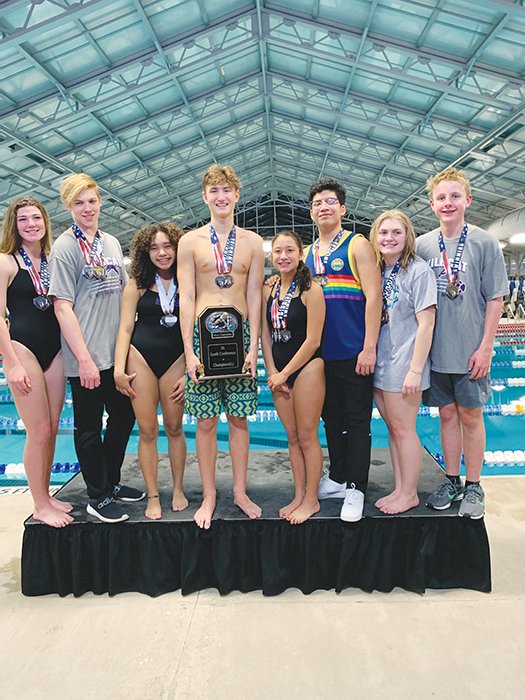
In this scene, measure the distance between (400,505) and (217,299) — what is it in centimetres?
141

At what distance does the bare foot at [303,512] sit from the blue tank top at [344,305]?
772mm

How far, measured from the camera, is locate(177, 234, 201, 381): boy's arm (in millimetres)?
2254

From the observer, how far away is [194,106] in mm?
11922

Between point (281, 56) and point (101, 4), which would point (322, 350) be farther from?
point (281, 56)

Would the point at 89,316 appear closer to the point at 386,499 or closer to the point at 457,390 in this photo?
the point at 386,499

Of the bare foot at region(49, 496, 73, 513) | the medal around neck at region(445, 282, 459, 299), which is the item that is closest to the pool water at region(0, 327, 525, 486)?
the bare foot at region(49, 496, 73, 513)

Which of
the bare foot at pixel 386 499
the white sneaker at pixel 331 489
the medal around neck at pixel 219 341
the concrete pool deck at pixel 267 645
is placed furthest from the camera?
the white sneaker at pixel 331 489

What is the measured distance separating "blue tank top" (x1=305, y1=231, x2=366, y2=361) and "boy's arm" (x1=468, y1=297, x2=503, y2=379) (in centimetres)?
57

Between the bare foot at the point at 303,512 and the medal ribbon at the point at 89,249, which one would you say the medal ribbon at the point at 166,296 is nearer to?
the medal ribbon at the point at 89,249

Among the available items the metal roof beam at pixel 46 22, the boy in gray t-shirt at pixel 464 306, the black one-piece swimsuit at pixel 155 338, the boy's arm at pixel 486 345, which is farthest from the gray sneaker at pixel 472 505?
the metal roof beam at pixel 46 22

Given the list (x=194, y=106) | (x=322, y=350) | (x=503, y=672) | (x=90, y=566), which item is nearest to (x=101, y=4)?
(x=194, y=106)

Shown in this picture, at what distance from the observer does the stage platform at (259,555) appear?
2.30 m

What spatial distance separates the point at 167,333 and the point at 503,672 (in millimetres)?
2034

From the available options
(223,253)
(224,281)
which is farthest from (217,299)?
(223,253)
